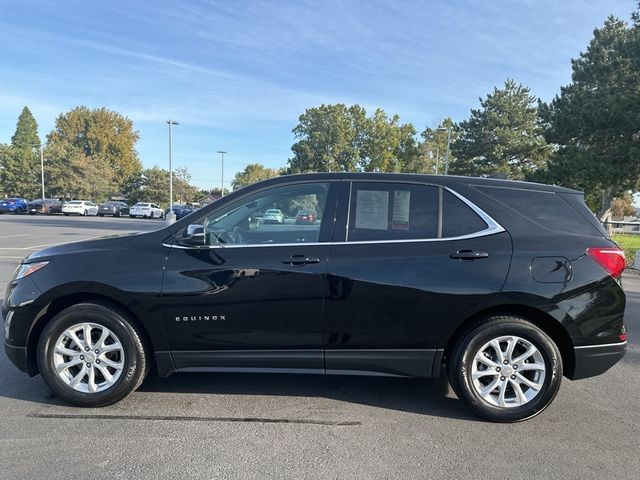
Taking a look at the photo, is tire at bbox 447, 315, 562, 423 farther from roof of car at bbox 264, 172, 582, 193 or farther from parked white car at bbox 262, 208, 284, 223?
parked white car at bbox 262, 208, 284, 223

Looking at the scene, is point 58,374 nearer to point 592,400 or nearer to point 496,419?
point 496,419

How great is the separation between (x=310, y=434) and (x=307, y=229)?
4.84 ft

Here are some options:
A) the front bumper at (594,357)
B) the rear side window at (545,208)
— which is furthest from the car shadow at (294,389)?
the rear side window at (545,208)

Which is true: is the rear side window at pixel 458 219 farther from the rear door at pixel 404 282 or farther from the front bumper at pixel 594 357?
the front bumper at pixel 594 357

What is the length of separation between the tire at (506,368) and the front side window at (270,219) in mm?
1411

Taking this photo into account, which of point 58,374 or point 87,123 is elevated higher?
point 87,123

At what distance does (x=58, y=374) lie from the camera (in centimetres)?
346

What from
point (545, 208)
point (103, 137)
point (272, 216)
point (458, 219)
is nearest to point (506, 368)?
point (458, 219)

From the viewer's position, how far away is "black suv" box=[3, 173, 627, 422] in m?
3.32

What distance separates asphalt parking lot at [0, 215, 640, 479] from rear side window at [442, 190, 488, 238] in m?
1.41

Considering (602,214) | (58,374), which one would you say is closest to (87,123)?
(602,214)

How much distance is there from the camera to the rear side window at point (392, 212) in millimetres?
3445

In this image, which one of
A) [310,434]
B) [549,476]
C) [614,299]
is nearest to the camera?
[549,476]

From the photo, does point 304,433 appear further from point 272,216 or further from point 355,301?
point 272,216
